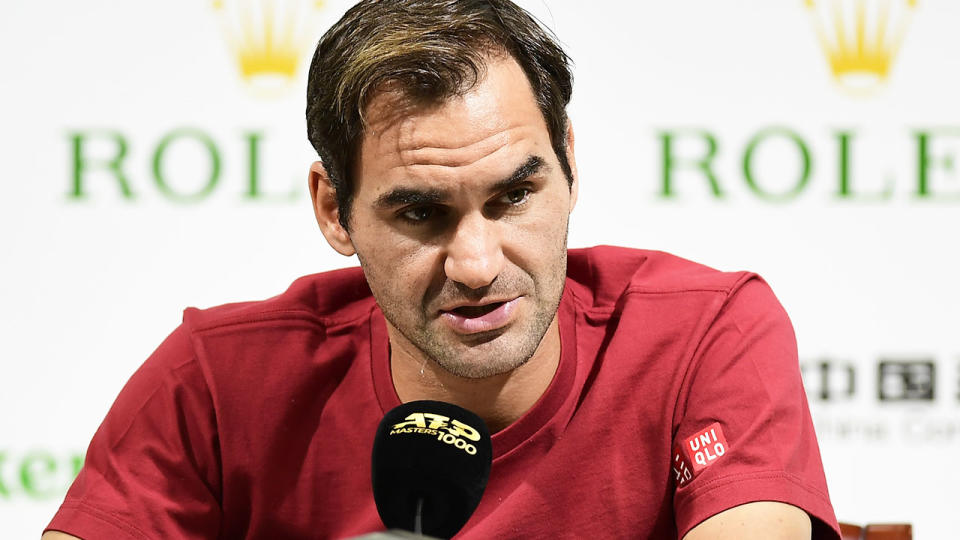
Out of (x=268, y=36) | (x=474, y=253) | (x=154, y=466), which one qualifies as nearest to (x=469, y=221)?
(x=474, y=253)

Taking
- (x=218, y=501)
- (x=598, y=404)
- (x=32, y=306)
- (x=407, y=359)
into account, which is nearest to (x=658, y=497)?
(x=598, y=404)

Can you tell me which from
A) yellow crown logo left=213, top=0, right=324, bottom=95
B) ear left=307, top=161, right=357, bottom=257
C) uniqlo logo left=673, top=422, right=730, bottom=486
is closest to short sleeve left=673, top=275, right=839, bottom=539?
uniqlo logo left=673, top=422, right=730, bottom=486

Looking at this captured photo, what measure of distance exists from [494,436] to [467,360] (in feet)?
0.49

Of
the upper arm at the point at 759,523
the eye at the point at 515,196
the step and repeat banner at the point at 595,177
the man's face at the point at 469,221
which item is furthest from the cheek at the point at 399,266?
the step and repeat banner at the point at 595,177

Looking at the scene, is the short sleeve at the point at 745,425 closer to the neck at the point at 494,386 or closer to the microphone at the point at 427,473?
the neck at the point at 494,386

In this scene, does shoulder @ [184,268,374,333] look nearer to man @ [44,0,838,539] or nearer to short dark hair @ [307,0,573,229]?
man @ [44,0,838,539]

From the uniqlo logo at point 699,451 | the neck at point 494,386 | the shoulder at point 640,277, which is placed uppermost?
the shoulder at point 640,277

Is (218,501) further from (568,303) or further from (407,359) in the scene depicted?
(568,303)

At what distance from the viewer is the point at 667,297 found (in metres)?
1.63

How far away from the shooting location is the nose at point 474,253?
139 cm

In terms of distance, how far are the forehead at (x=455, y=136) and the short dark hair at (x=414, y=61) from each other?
0.02 m

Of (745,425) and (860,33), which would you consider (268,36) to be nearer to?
(860,33)

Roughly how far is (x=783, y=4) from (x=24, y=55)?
5.43 feet

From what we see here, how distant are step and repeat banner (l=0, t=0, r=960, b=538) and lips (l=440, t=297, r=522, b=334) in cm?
101
